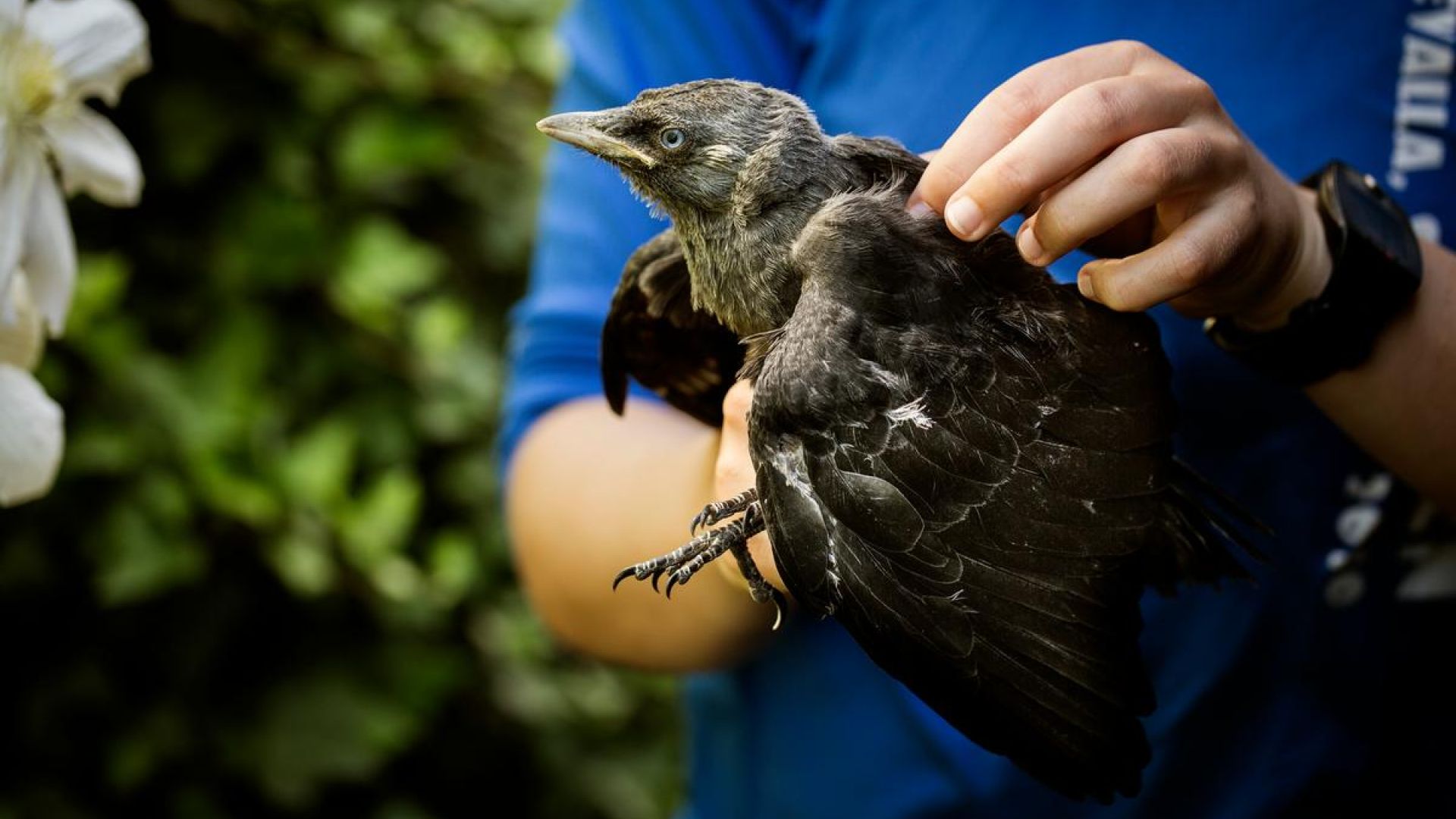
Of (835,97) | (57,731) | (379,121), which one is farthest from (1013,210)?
(57,731)

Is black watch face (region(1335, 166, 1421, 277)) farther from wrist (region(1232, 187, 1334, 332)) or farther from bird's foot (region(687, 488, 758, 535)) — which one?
bird's foot (region(687, 488, 758, 535))

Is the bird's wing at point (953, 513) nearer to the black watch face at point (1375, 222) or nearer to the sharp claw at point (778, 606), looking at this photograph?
the sharp claw at point (778, 606)

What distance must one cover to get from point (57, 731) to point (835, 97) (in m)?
1.08

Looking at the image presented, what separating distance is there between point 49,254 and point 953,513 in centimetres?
43

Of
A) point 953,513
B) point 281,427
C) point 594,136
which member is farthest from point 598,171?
point 281,427

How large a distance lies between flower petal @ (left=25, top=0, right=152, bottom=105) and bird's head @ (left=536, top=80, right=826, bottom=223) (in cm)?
23

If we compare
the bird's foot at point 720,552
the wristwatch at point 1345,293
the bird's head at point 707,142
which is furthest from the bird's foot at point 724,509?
the wristwatch at point 1345,293

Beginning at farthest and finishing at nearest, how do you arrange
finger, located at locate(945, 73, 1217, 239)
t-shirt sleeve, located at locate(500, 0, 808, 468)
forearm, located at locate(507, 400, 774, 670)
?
t-shirt sleeve, located at locate(500, 0, 808, 468) → forearm, located at locate(507, 400, 774, 670) → finger, located at locate(945, 73, 1217, 239)

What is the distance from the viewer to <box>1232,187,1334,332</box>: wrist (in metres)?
0.62

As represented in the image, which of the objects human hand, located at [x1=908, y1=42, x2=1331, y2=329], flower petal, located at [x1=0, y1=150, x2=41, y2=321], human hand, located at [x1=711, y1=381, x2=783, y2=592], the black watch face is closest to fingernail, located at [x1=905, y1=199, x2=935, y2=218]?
human hand, located at [x1=908, y1=42, x2=1331, y2=329]

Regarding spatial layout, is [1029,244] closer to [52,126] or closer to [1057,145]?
[1057,145]

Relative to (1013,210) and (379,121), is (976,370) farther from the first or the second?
(379,121)

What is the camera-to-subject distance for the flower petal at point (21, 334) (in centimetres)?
60

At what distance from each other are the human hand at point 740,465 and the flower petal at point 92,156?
33 centimetres
